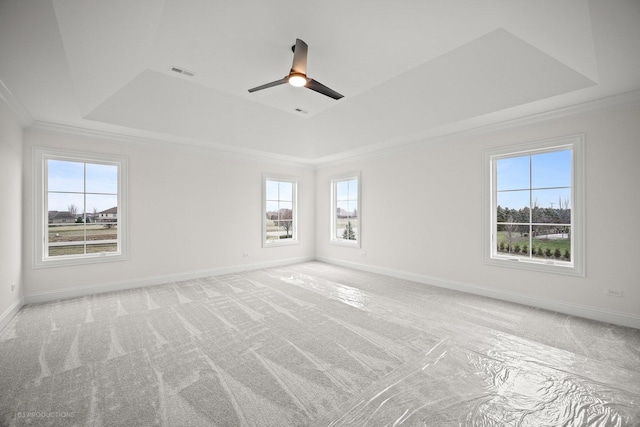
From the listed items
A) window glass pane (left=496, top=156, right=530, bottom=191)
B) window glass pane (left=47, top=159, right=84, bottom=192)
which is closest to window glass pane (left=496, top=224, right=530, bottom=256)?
window glass pane (left=496, top=156, right=530, bottom=191)

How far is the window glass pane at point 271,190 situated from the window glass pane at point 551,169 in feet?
16.4

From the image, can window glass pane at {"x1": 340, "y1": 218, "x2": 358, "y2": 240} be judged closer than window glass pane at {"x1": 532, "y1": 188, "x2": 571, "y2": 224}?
No

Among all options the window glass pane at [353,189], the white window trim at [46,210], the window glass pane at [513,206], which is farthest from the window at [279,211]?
the window glass pane at [513,206]

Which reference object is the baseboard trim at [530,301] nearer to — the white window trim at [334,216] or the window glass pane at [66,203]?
the white window trim at [334,216]

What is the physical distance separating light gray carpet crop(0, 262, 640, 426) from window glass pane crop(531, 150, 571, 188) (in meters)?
1.76

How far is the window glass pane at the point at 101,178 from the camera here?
4.41 meters

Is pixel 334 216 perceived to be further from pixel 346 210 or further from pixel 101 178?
pixel 101 178

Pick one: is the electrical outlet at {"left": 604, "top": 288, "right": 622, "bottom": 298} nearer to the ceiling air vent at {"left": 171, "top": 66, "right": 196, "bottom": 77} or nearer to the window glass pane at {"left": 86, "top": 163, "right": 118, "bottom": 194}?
the ceiling air vent at {"left": 171, "top": 66, "right": 196, "bottom": 77}

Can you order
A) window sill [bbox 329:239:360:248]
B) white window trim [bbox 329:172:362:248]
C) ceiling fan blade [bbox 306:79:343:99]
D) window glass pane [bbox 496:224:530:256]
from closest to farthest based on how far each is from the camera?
ceiling fan blade [bbox 306:79:343:99] < window glass pane [bbox 496:224:530:256] < white window trim [bbox 329:172:362:248] < window sill [bbox 329:239:360:248]

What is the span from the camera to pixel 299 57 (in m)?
2.69

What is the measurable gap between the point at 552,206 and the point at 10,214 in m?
7.09

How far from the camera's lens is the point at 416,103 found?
13.0 feet

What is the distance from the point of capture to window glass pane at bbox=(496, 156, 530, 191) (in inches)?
157

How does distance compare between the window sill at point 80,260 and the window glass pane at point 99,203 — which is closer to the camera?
the window sill at point 80,260
